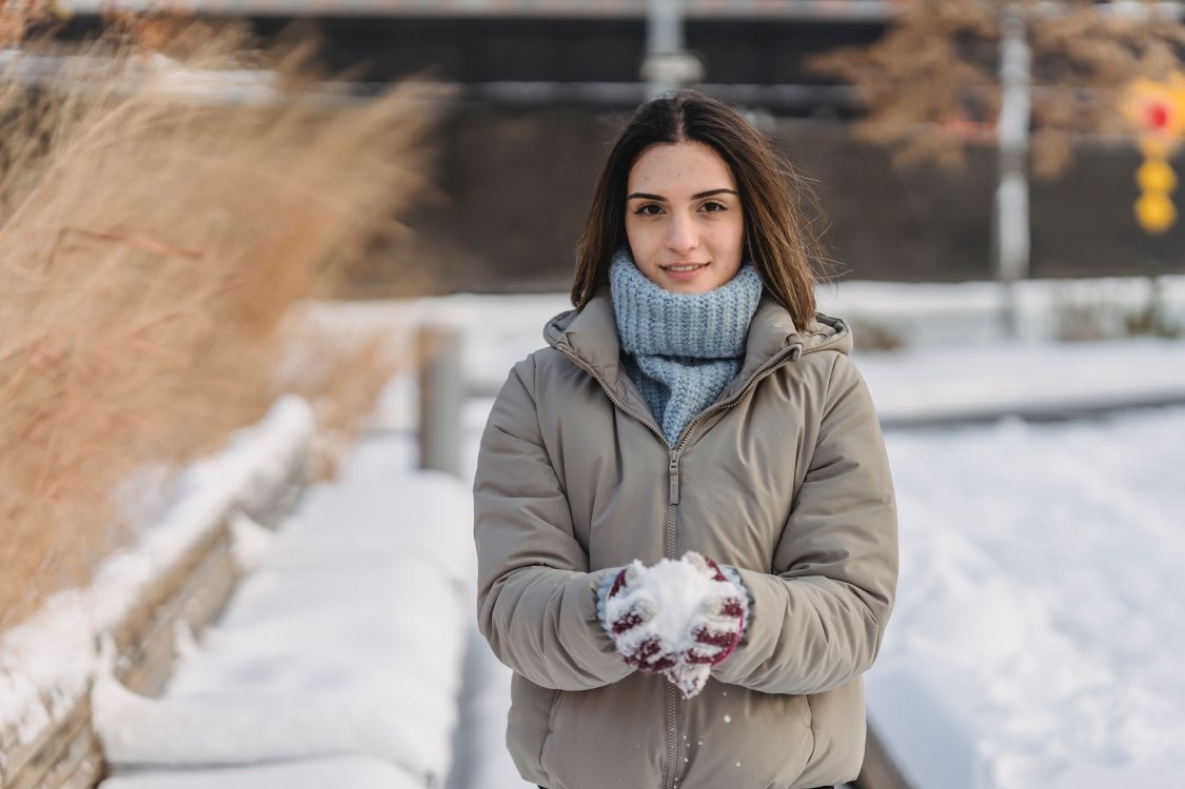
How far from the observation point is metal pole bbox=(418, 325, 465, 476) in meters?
5.95

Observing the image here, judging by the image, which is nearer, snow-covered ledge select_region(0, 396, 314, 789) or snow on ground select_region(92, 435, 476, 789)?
snow-covered ledge select_region(0, 396, 314, 789)

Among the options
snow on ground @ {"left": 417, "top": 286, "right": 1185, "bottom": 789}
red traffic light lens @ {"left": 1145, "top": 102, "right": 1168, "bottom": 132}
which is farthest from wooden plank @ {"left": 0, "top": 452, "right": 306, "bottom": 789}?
red traffic light lens @ {"left": 1145, "top": 102, "right": 1168, "bottom": 132}

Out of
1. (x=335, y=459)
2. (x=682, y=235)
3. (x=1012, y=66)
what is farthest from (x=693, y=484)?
(x=1012, y=66)

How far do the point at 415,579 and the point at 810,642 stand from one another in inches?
98.2

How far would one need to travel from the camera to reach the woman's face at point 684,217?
1.63 meters

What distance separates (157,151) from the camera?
3.69 meters

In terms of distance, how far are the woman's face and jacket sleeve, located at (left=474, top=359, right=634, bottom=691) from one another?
23 cm

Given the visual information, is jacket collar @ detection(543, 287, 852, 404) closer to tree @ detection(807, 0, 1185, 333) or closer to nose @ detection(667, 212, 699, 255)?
nose @ detection(667, 212, 699, 255)

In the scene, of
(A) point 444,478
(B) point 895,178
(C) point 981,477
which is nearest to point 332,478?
(A) point 444,478

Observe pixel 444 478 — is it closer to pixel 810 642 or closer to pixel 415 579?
pixel 415 579

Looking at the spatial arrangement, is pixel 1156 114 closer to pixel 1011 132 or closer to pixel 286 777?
pixel 1011 132

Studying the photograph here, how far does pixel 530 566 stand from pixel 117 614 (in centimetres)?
140

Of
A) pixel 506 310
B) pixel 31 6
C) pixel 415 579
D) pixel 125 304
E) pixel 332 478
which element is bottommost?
pixel 506 310

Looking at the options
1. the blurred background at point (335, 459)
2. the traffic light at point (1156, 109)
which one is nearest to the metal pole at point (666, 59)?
the blurred background at point (335, 459)
